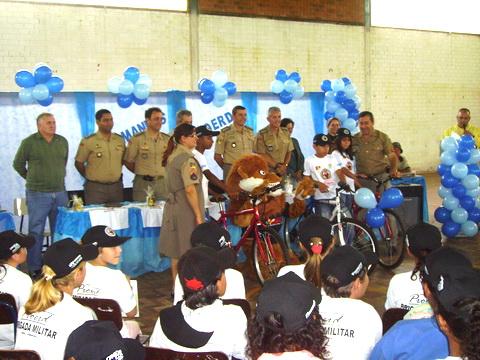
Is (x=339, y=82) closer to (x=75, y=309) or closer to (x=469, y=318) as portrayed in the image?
(x=75, y=309)

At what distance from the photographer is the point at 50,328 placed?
2.57m

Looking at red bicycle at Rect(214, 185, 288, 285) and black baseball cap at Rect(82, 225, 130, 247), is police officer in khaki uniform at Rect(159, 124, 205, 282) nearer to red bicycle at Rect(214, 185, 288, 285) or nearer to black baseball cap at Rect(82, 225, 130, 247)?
red bicycle at Rect(214, 185, 288, 285)

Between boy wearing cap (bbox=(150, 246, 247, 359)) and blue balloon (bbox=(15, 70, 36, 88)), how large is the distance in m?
5.29

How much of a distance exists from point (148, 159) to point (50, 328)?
457cm

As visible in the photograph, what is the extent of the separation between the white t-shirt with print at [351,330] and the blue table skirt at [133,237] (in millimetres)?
3998

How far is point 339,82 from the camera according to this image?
980 cm

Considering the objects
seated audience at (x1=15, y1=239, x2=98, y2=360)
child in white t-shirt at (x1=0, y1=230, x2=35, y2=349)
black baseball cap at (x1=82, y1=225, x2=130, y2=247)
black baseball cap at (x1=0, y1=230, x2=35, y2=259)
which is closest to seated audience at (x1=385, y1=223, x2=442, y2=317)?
seated audience at (x1=15, y1=239, x2=98, y2=360)

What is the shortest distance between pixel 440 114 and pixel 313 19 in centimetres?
485

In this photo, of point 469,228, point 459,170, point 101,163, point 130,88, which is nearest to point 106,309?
point 101,163

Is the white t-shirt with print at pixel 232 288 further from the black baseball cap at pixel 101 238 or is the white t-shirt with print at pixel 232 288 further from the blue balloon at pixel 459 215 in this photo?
the blue balloon at pixel 459 215

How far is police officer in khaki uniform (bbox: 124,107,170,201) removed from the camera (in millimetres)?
7055

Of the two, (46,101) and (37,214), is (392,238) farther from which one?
(46,101)

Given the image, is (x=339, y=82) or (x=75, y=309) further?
(x=339, y=82)

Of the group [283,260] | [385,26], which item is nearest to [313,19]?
[385,26]
